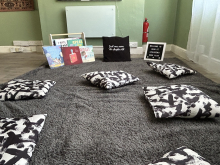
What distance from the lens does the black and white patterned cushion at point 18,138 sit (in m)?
0.62

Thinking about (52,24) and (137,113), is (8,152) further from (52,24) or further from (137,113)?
(52,24)

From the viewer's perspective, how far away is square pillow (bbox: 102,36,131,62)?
2.24m

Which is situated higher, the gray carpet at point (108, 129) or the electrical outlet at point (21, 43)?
the electrical outlet at point (21, 43)

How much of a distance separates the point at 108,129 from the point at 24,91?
653 mm

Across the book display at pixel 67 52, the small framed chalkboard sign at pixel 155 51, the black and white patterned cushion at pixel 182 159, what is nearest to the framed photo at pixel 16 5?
the book display at pixel 67 52

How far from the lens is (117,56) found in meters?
2.24

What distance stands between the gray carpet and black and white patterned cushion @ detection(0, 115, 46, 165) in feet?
0.14

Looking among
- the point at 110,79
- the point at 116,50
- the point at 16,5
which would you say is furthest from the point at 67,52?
the point at 16,5

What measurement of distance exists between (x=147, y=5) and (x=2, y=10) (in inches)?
95.7

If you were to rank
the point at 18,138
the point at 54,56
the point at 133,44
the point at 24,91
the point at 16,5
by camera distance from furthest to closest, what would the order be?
the point at 16,5
the point at 133,44
the point at 54,56
the point at 24,91
the point at 18,138

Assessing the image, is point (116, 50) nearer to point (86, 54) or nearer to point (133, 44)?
point (86, 54)

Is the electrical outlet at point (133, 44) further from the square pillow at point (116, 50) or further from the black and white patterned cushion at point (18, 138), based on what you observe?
the black and white patterned cushion at point (18, 138)

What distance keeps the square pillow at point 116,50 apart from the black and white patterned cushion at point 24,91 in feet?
3.66

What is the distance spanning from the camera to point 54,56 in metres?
2.00
